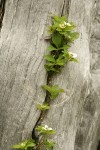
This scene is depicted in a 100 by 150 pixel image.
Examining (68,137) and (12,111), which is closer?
(12,111)

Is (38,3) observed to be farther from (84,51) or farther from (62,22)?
(84,51)

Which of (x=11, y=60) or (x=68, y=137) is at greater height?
(x=11, y=60)

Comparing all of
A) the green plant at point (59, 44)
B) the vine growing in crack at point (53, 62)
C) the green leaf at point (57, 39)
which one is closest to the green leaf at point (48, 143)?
the vine growing in crack at point (53, 62)

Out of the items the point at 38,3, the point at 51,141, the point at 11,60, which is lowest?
the point at 51,141

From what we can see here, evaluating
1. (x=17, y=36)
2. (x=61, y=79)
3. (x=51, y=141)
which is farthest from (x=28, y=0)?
(x=51, y=141)

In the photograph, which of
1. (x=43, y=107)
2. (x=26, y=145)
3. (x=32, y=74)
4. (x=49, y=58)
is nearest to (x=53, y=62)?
(x=49, y=58)

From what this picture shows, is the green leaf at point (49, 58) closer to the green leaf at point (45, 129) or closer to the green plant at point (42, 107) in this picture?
the green plant at point (42, 107)
